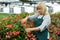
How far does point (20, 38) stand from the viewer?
629 cm

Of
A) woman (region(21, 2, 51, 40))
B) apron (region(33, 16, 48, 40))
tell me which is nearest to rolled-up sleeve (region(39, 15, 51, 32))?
woman (region(21, 2, 51, 40))

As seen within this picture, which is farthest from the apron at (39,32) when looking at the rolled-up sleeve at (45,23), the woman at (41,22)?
the rolled-up sleeve at (45,23)

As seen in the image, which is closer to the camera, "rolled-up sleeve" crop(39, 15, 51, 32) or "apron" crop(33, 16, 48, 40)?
"rolled-up sleeve" crop(39, 15, 51, 32)

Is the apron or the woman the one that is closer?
the woman

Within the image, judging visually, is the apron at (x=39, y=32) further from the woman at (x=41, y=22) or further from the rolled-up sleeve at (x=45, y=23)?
the rolled-up sleeve at (x=45, y=23)

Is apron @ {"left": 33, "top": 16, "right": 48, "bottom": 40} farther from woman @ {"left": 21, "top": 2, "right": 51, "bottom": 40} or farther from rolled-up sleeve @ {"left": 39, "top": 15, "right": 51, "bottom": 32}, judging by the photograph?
rolled-up sleeve @ {"left": 39, "top": 15, "right": 51, "bottom": 32}

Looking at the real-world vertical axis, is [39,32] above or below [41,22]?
below

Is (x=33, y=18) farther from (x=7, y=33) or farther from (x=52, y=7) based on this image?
(x=52, y=7)

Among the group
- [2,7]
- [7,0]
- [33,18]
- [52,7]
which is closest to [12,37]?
[33,18]

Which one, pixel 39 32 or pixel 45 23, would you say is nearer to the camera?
pixel 45 23

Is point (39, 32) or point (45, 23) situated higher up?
point (45, 23)

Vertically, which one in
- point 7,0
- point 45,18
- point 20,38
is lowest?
point 7,0

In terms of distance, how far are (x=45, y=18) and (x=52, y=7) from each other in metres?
11.9

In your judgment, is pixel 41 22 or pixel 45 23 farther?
pixel 41 22
